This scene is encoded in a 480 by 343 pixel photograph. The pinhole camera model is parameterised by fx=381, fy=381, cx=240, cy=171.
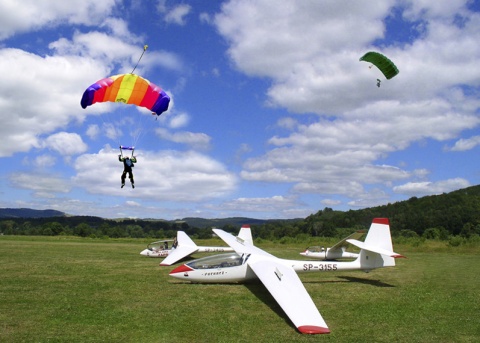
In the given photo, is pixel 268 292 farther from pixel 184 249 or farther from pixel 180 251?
pixel 184 249

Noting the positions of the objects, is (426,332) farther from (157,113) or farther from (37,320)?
(157,113)

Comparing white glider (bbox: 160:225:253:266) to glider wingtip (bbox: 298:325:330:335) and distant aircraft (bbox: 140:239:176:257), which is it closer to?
distant aircraft (bbox: 140:239:176:257)

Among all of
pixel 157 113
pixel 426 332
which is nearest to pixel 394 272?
pixel 426 332

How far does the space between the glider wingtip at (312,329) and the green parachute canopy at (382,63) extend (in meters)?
13.4

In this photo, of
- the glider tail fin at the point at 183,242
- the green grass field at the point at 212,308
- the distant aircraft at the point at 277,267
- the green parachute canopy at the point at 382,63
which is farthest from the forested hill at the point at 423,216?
Answer: the green grass field at the point at 212,308

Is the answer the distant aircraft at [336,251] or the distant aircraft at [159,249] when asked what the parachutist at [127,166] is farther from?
the distant aircraft at [336,251]

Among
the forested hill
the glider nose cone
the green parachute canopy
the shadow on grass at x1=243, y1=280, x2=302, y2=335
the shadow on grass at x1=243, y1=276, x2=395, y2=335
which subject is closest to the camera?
the shadow on grass at x1=243, y1=280, x2=302, y2=335

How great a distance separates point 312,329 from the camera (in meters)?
7.58

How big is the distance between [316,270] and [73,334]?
29.3 feet

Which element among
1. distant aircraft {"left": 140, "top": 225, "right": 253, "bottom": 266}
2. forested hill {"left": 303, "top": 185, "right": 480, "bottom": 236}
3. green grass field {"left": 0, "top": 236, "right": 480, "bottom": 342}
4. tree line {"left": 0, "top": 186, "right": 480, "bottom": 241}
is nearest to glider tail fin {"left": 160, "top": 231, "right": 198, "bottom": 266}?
distant aircraft {"left": 140, "top": 225, "right": 253, "bottom": 266}

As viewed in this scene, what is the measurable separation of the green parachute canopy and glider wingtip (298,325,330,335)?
529 inches

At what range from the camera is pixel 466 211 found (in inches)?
3027

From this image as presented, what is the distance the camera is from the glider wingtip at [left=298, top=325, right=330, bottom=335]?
24.5ft

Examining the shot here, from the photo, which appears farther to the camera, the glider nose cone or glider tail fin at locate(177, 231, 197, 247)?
glider tail fin at locate(177, 231, 197, 247)
